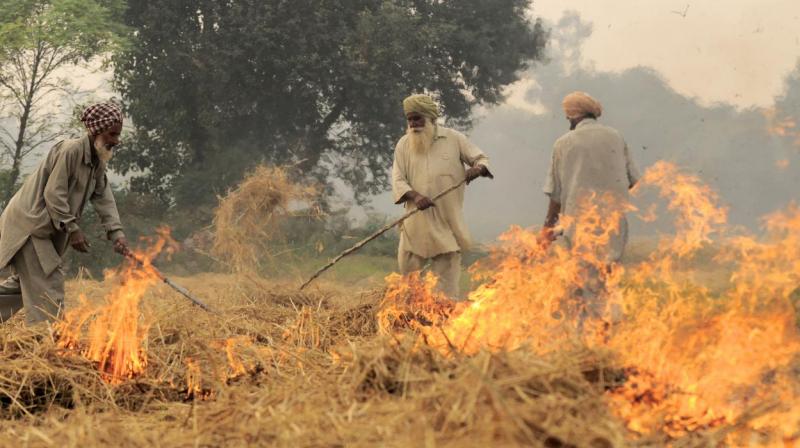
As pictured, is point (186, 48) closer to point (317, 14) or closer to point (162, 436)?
point (317, 14)

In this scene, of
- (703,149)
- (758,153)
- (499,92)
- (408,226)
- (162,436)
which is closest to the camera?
(162,436)

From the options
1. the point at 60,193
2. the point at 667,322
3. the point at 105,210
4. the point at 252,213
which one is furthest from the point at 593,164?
the point at 252,213

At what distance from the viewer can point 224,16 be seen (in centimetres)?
2139

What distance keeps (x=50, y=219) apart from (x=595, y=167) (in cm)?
407

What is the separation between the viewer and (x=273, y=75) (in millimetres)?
22047

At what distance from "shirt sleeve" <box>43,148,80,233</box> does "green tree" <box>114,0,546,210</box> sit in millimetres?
14583

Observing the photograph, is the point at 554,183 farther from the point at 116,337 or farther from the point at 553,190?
the point at 116,337

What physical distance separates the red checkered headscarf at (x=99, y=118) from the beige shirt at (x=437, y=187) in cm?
283

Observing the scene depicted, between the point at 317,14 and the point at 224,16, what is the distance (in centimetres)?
234

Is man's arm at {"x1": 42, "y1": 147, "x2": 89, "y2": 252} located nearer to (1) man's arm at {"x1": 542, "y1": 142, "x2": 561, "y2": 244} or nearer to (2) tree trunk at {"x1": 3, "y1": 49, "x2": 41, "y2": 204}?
(1) man's arm at {"x1": 542, "y1": 142, "x2": 561, "y2": 244}

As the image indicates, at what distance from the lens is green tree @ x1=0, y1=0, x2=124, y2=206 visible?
1811 cm

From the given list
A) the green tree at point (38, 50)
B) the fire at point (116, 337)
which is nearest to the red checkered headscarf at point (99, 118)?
the fire at point (116, 337)

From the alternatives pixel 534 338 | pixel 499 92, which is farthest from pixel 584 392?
pixel 499 92

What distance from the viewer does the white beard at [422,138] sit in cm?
827
